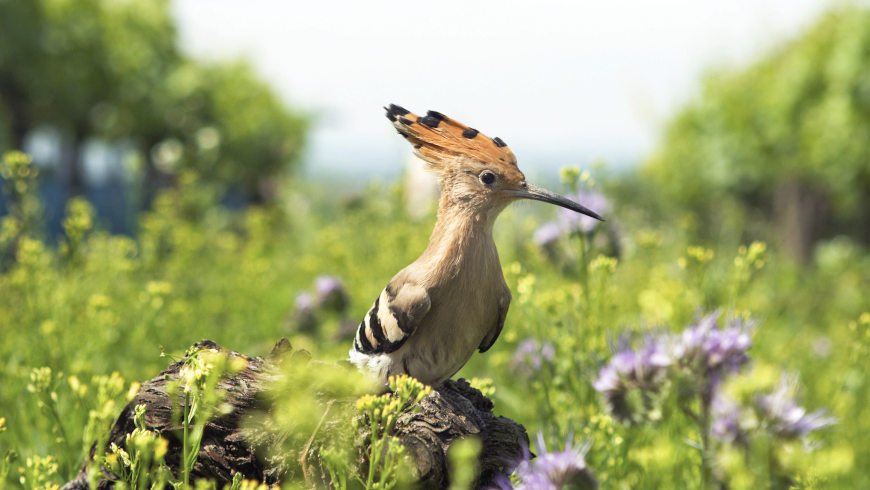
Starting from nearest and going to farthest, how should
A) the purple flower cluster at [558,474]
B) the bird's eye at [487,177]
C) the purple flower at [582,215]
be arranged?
the purple flower cluster at [558,474]
the bird's eye at [487,177]
the purple flower at [582,215]

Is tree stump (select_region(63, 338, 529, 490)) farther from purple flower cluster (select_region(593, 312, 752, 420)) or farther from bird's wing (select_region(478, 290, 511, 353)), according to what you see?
purple flower cluster (select_region(593, 312, 752, 420))

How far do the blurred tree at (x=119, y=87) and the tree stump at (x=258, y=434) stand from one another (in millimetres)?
9396

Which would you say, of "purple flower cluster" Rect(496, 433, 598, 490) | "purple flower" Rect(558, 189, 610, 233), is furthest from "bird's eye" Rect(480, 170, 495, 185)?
"purple flower cluster" Rect(496, 433, 598, 490)

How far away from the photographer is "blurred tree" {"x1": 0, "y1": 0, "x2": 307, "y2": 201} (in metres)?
14.8

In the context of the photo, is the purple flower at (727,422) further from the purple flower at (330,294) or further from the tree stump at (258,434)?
the purple flower at (330,294)

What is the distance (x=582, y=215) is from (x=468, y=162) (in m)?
1.10

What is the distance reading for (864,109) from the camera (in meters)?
11.1

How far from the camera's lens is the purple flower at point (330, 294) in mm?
3795

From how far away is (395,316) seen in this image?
1.75 metres

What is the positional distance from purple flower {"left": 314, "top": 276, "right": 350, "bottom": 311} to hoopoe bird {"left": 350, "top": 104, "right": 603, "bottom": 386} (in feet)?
6.12

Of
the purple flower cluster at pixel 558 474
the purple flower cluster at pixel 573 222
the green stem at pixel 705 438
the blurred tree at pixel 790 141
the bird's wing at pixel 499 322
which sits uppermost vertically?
the blurred tree at pixel 790 141

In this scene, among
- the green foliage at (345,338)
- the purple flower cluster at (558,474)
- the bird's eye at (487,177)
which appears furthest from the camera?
the bird's eye at (487,177)

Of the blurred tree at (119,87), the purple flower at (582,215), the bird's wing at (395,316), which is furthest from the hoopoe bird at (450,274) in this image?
the blurred tree at (119,87)

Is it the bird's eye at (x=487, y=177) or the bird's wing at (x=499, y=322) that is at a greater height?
the bird's eye at (x=487, y=177)
